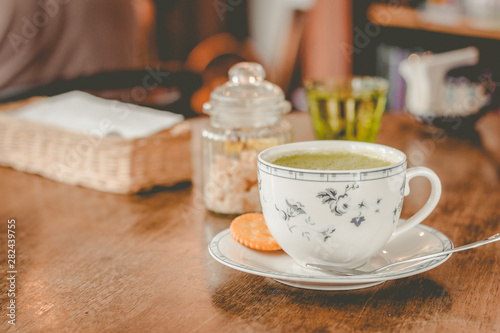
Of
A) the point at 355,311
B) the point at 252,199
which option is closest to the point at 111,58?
the point at 252,199

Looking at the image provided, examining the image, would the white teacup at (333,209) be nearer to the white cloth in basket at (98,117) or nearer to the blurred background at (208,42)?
the white cloth in basket at (98,117)

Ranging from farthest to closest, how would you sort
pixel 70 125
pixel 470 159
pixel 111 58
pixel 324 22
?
pixel 324 22 → pixel 111 58 → pixel 470 159 → pixel 70 125

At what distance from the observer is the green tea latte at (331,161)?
0.57 metres

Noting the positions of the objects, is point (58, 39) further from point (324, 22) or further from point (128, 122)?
point (324, 22)

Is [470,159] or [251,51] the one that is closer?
[470,159]

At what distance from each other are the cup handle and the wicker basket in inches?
16.7

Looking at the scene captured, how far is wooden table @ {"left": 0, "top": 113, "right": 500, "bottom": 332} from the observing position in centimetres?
48

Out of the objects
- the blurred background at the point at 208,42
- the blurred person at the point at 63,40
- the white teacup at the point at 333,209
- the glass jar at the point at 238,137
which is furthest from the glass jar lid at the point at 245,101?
the blurred person at the point at 63,40

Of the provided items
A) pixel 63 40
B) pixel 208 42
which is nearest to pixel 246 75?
pixel 63 40

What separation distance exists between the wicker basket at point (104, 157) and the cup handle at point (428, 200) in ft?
1.39

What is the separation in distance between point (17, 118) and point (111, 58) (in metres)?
1.45

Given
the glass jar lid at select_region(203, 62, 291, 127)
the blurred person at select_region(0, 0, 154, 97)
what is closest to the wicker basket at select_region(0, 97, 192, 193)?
the glass jar lid at select_region(203, 62, 291, 127)

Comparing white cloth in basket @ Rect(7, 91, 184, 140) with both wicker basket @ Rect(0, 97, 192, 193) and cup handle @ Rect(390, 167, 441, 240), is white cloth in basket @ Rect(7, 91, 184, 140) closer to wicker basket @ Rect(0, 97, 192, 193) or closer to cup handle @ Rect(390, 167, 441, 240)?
wicker basket @ Rect(0, 97, 192, 193)

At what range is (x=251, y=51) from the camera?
3.66 metres
